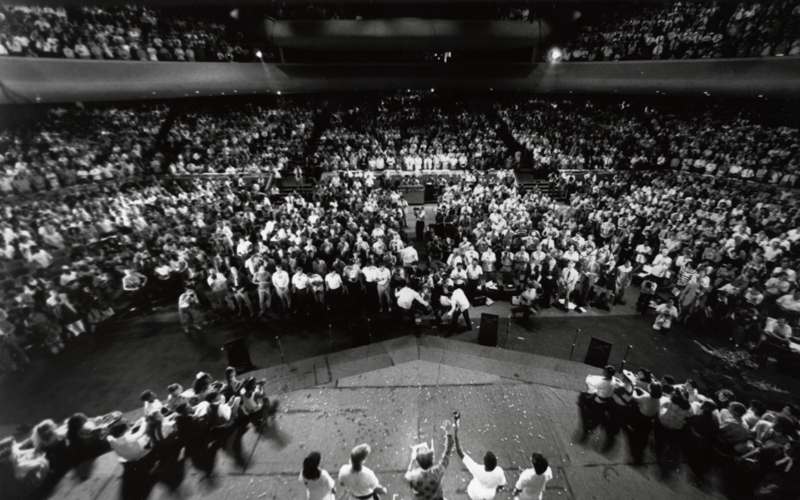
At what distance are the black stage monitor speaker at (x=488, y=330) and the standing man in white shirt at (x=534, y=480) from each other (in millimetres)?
3776

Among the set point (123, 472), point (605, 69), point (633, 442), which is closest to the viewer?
point (123, 472)

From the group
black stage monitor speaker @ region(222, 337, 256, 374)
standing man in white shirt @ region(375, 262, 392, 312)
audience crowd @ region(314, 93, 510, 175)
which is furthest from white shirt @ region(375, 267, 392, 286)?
audience crowd @ region(314, 93, 510, 175)

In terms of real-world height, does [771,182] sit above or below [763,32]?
below

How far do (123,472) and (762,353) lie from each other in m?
12.2

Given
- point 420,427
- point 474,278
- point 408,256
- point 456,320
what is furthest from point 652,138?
point 420,427

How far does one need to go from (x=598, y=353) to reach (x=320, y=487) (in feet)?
18.8

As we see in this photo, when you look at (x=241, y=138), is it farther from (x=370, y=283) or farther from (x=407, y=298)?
(x=407, y=298)

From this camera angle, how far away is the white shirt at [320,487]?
11.8ft

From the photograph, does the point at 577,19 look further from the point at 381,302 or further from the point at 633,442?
the point at 633,442

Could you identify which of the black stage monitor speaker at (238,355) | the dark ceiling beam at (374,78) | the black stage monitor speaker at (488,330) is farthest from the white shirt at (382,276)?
the dark ceiling beam at (374,78)

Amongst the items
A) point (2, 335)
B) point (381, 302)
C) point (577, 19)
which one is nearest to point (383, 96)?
point (577, 19)

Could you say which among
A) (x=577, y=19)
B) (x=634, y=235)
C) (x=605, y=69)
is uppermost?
(x=577, y=19)

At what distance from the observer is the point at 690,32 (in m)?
19.3

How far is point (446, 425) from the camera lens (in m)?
Result: 5.59
